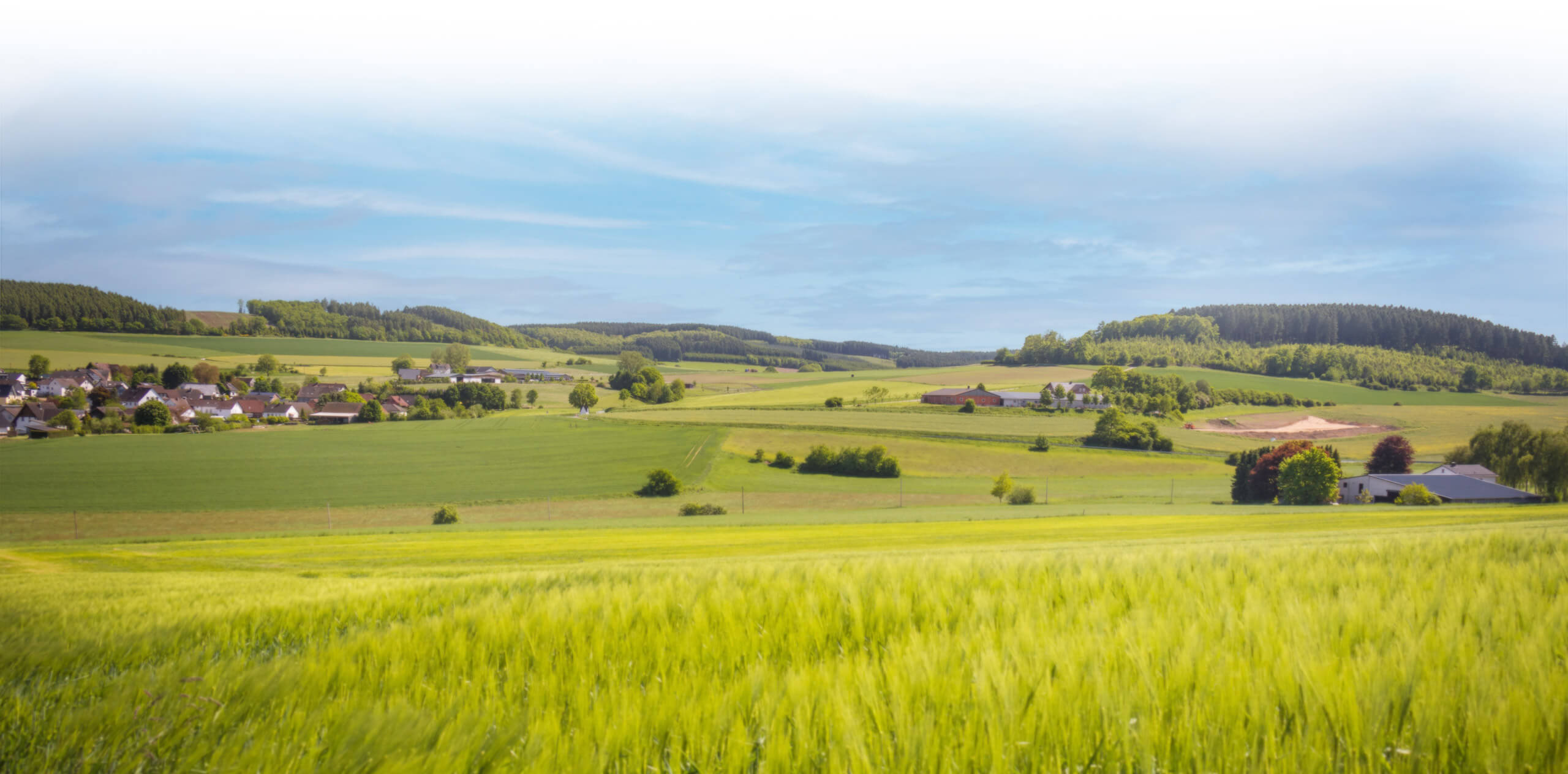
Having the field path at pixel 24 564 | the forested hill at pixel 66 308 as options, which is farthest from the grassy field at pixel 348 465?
the field path at pixel 24 564

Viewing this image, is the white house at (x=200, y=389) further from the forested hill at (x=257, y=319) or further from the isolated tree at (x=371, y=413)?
the isolated tree at (x=371, y=413)

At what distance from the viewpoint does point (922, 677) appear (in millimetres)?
1836

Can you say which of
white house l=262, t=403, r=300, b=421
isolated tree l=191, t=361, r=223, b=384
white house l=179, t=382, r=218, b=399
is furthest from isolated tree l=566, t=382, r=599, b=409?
isolated tree l=191, t=361, r=223, b=384

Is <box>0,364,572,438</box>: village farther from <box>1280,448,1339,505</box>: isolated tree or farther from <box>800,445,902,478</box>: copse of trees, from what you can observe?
<box>1280,448,1339,505</box>: isolated tree

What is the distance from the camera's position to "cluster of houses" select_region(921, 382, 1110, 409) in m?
109

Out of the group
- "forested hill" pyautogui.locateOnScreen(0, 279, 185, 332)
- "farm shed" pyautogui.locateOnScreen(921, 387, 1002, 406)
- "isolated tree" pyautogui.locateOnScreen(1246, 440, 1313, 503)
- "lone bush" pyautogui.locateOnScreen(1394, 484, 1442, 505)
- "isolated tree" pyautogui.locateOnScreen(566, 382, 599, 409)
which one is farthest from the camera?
"farm shed" pyautogui.locateOnScreen(921, 387, 1002, 406)

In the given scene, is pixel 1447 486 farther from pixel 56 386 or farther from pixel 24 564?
pixel 56 386

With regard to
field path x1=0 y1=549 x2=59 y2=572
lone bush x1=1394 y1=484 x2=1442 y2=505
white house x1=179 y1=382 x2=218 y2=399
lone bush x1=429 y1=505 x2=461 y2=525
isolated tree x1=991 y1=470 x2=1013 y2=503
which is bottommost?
lone bush x1=429 y1=505 x2=461 y2=525

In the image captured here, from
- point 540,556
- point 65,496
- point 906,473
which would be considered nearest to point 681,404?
point 906,473

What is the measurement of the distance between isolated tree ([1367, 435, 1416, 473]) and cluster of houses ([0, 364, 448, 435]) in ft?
387

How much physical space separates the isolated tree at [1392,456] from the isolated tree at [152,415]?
13057 centimetres

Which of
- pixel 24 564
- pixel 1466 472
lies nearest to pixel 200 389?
pixel 24 564

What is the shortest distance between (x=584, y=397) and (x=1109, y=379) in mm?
82991

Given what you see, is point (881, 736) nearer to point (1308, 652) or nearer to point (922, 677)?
point (922, 677)
